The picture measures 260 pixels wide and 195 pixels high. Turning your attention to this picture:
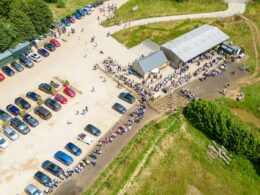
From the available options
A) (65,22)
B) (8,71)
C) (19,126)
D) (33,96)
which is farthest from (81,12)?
(19,126)

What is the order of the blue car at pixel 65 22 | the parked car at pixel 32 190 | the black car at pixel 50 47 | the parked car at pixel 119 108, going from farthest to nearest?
the blue car at pixel 65 22 < the black car at pixel 50 47 < the parked car at pixel 119 108 < the parked car at pixel 32 190

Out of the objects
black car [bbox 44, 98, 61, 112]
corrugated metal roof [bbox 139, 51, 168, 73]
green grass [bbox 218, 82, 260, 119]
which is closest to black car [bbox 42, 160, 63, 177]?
black car [bbox 44, 98, 61, 112]

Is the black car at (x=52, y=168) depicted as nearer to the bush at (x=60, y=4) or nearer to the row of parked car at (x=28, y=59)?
the row of parked car at (x=28, y=59)

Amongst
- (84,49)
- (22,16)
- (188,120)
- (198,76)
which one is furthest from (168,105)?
(22,16)

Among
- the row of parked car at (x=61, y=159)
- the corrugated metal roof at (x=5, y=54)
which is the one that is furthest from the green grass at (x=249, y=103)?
the corrugated metal roof at (x=5, y=54)

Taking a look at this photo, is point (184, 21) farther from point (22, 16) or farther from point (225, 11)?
point (22, 16)

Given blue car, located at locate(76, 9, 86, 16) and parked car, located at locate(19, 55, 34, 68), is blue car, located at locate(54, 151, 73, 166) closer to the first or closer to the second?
parked car, located at locate(19, 55, 34, 68)

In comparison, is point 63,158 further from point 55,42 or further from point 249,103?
point 249,103
